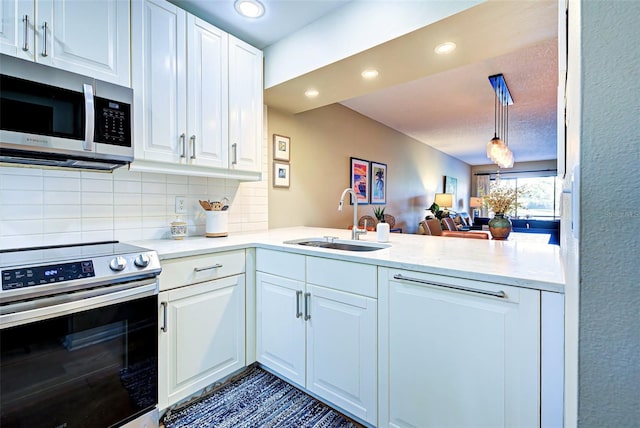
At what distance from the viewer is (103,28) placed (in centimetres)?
154

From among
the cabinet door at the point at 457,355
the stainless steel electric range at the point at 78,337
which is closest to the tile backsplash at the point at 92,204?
the stainless steel electric range at the point at 78,337

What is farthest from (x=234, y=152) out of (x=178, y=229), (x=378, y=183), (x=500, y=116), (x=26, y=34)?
(x=500, y=116)

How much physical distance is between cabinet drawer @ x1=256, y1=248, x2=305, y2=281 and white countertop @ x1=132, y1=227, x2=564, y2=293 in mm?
41

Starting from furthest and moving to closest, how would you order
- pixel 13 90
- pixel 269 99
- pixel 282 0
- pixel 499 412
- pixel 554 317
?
1. pixel 269 99
2. pixel 282 0
3. pixel 13 90
4. pixel 499 412
5. pixel 554 317

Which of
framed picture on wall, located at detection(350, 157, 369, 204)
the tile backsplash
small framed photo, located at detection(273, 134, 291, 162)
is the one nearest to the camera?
the tile backsplash

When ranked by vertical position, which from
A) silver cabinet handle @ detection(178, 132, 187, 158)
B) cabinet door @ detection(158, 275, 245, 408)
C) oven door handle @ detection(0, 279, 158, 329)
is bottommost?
cabinet door @ detection(158, 275, 245, 408)

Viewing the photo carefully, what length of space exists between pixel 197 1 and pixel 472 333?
92.9 inches

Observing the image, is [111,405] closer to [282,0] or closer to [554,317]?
[554,317]

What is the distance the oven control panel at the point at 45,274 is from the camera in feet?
3.39

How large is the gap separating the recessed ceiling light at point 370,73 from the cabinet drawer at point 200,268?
153 centimetres

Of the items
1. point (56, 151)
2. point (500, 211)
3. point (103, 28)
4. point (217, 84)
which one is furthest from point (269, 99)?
point (500, 211)

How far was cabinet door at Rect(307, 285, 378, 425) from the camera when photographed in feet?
4.63

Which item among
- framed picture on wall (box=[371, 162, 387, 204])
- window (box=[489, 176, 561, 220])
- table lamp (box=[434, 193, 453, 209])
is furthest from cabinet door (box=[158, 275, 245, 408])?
window (box=[489, 176, 561, 220])

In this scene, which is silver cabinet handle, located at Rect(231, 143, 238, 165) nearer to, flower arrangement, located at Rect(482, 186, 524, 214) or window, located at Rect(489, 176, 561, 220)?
flower arrangement, located at Rect(482, 186, 524, 214)
